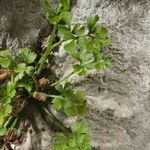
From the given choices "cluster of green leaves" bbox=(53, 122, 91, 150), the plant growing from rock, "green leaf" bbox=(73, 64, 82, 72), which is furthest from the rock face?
"green leaf" bbox=(73, 64, 82, 72)

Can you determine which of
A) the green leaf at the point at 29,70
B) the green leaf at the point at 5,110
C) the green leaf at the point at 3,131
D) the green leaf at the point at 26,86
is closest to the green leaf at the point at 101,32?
the green leaf at the point at 29,70

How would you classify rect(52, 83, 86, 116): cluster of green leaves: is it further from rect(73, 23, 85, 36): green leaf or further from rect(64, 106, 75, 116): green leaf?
rect(73, 23, 85, 36): green leaf

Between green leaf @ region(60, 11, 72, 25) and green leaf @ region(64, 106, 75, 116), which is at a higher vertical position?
green leaf @ region(60, 11, 72, 25)

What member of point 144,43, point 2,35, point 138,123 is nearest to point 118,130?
point 138,123

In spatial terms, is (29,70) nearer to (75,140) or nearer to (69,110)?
(69,110)

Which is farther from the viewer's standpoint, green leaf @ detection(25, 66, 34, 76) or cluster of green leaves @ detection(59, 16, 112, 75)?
green leaf @ detection(25, 66, 34, 76)

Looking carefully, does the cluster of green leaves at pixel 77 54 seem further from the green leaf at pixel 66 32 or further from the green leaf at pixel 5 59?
the green leaf at pixel 5 59

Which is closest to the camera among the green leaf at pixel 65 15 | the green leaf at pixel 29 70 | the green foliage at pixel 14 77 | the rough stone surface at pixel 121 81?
the green leaf at pixel 65 15

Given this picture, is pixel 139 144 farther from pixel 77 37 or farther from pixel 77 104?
pixel 77 37
